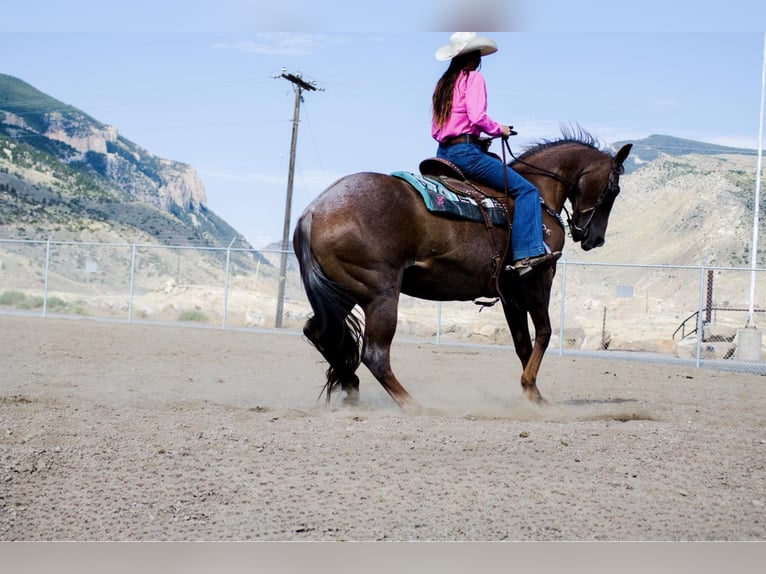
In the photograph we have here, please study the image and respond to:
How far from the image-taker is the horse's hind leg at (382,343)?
19.7ft

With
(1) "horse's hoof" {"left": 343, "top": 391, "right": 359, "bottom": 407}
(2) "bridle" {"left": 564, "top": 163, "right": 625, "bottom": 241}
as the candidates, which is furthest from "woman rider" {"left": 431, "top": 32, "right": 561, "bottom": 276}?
(1) "horse's hoof" {"left": 343, "top": 391, "right": 359, "bottom": 407}

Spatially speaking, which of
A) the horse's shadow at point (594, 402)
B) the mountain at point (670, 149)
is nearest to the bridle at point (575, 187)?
the horse's shadow at point (594, 402)

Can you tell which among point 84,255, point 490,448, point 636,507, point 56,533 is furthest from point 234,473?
point 84,255

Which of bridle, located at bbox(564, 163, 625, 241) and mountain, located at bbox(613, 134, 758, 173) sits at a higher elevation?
mountain, located at bbox(613, 134, 758, 173)

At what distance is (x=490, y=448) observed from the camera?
4.69 metres

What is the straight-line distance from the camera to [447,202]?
20.3 ft

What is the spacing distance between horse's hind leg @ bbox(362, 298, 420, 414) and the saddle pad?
78 cm

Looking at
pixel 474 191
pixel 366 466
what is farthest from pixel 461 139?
pixel 366 466

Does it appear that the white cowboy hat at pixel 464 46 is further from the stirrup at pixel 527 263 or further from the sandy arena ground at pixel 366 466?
the sandy arena ground at pixel 366 466

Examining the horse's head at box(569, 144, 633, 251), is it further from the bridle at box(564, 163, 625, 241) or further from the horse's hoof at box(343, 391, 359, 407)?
the horse's hoof at box(343, 391, 359, 407)

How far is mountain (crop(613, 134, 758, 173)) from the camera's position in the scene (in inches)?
3157

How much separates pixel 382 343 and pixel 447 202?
116 cm

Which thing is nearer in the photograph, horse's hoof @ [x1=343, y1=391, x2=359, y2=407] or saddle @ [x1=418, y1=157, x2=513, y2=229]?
saddle @ [x1=418, y1=157, x2=513, y2=229]

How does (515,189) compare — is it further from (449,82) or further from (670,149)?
(670,149)
